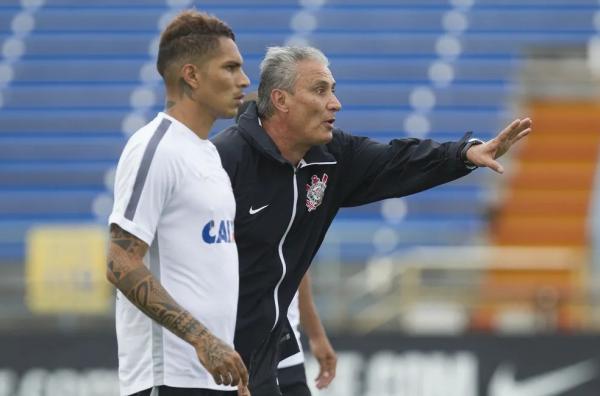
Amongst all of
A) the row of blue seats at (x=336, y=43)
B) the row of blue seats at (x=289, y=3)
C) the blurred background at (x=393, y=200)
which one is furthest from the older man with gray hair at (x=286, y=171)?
the row of blue seats at (x=289, y=3)

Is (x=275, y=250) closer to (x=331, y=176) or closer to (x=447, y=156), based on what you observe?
(x=331, y=176)

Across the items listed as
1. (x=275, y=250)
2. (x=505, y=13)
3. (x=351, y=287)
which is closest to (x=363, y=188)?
(x=275, y=250)

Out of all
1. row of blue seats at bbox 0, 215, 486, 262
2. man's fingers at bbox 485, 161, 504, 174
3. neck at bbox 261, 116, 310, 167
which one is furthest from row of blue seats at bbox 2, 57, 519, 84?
man's fingers at bbox 485, 161, 504, 174

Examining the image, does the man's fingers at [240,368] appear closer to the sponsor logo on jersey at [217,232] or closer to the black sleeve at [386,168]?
the sponsor logo on jersey at [217,232]

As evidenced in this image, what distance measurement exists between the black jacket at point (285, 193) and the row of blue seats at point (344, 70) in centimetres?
993

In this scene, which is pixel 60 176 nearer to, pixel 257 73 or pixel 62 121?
pixel 62 121

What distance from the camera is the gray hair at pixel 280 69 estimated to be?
208 inches

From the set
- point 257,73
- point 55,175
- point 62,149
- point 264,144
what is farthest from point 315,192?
point 257,73

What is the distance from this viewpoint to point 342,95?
15352 mm

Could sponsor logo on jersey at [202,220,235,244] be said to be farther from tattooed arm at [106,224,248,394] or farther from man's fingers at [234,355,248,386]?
man's fingers at [234,355,248,386]

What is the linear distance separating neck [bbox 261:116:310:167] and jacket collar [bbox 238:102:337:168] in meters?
0.03

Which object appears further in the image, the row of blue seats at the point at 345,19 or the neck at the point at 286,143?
the row of blue seats at the point at 345,19

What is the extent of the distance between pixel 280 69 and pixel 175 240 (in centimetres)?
128

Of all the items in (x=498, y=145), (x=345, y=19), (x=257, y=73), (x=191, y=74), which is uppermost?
(x=345, y=19)
